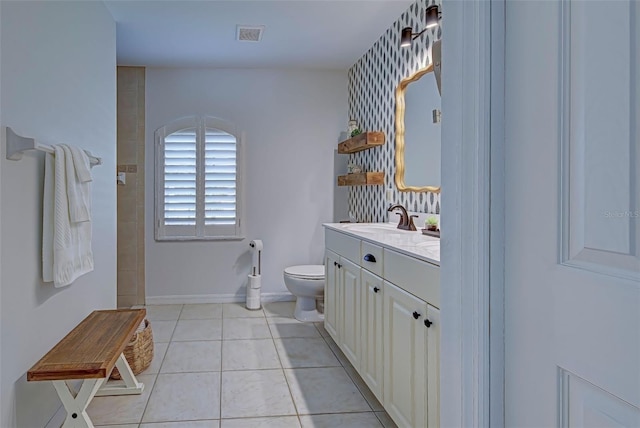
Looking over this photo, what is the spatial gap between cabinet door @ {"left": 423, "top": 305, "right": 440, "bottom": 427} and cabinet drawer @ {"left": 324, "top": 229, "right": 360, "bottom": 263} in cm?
102

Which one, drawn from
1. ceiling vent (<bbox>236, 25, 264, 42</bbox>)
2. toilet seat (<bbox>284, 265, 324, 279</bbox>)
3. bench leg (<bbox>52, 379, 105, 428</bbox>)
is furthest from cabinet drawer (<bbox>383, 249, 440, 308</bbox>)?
ceiling vent (<bbox>236, 25, 264, 42</bbox>)

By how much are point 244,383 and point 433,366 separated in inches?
58.7

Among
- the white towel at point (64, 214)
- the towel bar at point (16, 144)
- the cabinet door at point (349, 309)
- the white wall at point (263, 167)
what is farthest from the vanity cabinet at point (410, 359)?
the white wall at point (263, 167)

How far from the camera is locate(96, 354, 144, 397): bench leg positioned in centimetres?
266

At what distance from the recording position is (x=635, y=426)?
0.62 m

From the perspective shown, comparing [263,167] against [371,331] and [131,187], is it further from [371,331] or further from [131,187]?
[371,331]

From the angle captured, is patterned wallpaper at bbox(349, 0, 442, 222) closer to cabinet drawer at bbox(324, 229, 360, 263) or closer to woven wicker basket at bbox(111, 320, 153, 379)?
cabinet drawer at bbox(324, 229, 360, 263)

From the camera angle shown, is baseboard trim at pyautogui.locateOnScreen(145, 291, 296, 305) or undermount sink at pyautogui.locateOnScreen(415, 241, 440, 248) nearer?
undermount sink at pyautogui.locateOnScreen(415, 241, 440, 248)

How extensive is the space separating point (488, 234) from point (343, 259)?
7.30ft

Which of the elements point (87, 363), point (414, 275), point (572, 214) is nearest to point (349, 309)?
point (414, 275)

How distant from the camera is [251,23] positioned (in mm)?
3572

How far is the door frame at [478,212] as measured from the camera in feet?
2.83

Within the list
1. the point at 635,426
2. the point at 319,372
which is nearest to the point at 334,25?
the point at 319,372

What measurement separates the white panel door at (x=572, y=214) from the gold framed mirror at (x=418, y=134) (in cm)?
206
